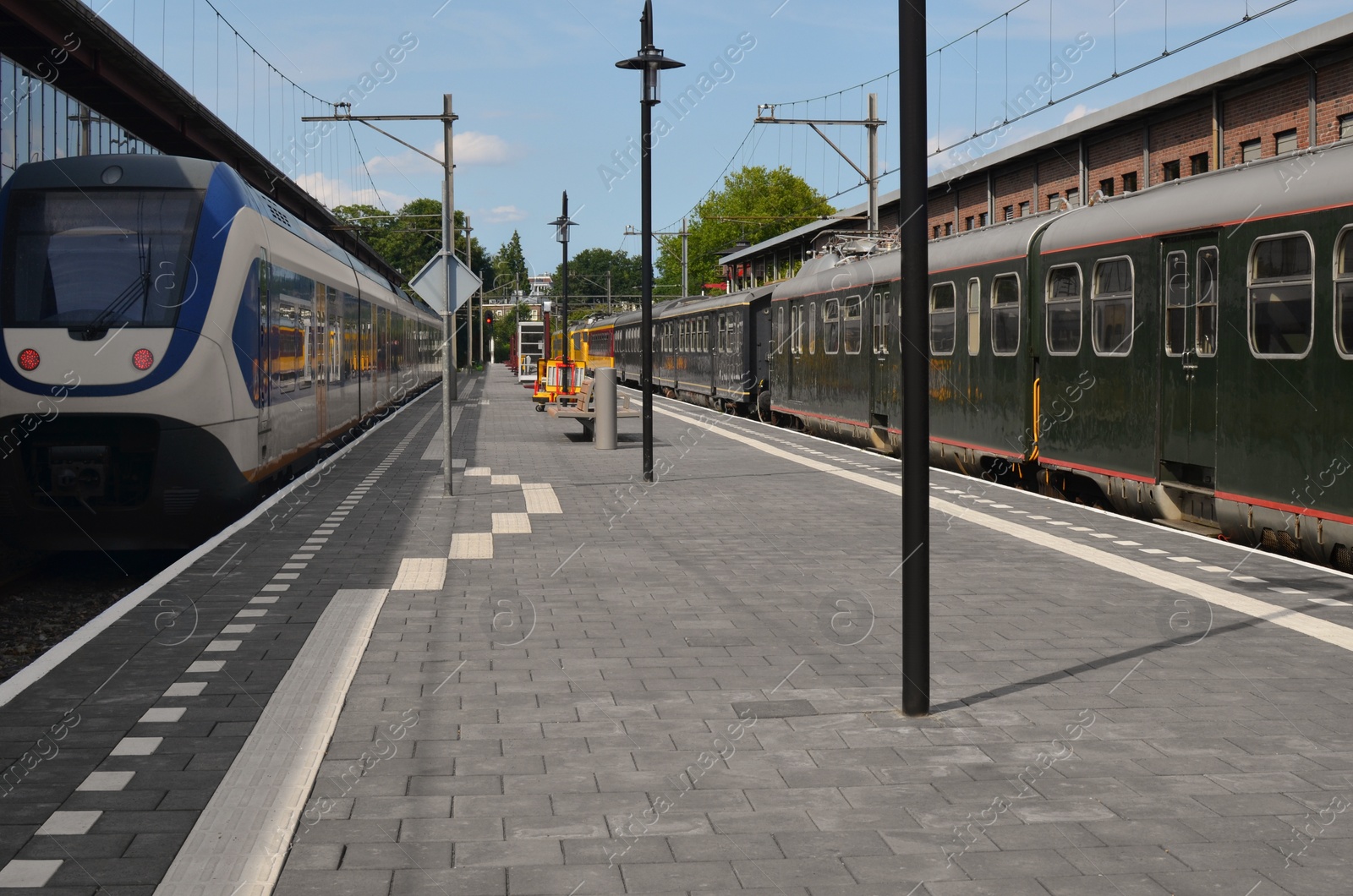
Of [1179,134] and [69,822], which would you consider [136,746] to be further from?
[1179,134]

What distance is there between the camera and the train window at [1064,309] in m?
15.5

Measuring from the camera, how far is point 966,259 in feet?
62.4

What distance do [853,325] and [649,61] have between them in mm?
7289

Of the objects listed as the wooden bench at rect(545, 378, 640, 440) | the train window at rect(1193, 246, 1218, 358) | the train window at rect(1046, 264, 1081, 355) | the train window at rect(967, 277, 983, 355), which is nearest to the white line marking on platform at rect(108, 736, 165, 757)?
the train window at rect(1193, 246, 1218, 358)

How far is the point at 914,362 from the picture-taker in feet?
21.6

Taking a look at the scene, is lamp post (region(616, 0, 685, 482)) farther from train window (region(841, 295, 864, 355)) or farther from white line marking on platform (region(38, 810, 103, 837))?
white line marking on platform (region(38, 810, 103, 837))

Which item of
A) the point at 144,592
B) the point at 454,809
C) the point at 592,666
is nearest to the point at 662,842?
the point at 454,809

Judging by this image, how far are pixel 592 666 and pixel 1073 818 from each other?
10.2 feet

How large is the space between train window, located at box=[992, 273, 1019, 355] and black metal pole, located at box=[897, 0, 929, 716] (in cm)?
1080

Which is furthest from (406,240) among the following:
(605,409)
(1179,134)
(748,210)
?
(605,409)

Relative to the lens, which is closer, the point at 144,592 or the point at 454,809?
the point at 454,809

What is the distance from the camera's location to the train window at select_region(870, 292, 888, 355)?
22844mm

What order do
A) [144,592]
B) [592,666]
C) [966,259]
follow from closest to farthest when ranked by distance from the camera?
[592,666] < [144,592] < [966,259]

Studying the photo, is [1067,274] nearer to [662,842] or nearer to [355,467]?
[355,467]
